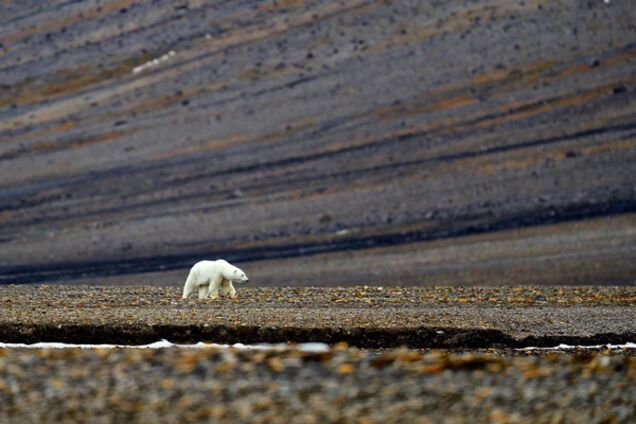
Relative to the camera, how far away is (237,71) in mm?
34438

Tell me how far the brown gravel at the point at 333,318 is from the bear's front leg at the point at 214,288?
1.09 ft

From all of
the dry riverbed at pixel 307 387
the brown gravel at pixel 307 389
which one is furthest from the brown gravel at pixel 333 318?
the brown gravel at pixel 307 389

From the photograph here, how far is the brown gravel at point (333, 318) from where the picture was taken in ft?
36.0

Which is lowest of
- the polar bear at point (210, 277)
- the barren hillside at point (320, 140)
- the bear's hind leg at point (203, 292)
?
the bear's hind leg at point (203, 292)

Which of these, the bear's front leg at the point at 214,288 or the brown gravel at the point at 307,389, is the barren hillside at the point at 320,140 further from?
the brown gravel at the point at 307,389

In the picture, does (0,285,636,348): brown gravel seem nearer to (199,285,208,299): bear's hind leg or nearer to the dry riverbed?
(199,285,208,299): bear's hind leg

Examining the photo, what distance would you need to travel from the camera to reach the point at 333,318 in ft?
38.6

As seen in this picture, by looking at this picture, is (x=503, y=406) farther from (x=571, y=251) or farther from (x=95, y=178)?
(x=95, y=178)

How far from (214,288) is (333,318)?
2.98m

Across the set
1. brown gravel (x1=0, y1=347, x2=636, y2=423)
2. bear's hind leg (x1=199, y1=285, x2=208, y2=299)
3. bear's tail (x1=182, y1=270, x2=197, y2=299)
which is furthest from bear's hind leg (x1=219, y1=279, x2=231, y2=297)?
brown gravel (x1=0, y1=347, x2=636, y2=423)

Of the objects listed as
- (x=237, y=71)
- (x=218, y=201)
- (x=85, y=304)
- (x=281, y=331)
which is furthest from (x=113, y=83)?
(x=281, y=331)

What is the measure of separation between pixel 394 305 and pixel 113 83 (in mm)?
22485

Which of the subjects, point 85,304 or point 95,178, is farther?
point 95,178

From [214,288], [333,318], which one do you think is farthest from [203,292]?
[333,318]
